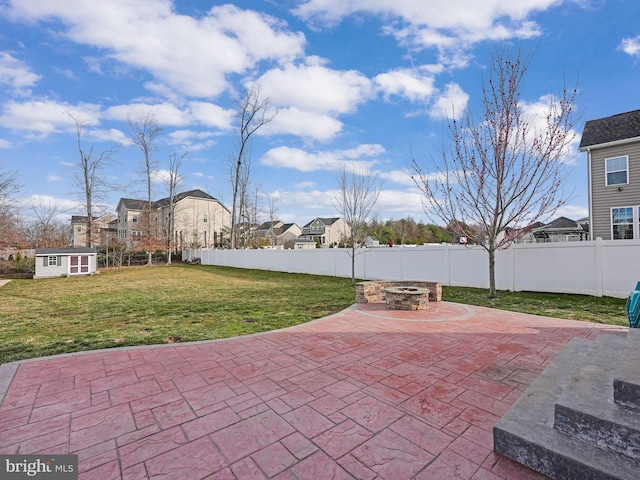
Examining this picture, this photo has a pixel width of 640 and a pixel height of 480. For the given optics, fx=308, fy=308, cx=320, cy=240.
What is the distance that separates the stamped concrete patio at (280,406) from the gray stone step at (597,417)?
471mm

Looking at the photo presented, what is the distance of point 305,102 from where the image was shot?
1330 centimetres

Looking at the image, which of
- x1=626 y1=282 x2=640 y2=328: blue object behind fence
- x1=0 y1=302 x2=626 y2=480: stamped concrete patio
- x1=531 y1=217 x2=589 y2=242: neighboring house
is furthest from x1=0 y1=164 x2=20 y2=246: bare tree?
x1=531 y1=217 x2=589 y2=242: neighboring house

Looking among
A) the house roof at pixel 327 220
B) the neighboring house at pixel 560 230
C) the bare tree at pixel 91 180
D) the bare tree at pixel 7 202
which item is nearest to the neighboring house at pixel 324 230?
the house roof at pixel 327 220

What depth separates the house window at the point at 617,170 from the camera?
42.6 ft

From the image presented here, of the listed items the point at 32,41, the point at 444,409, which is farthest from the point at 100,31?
the point at 444,409

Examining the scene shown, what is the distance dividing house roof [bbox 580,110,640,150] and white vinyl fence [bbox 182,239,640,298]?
25.9 ft

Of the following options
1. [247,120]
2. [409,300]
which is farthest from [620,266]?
[247,120]

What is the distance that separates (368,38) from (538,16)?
461 cm

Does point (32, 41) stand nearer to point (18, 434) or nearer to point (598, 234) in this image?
point (18, 434)

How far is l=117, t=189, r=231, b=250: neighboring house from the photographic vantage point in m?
37.1

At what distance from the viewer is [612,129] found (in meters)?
13.5

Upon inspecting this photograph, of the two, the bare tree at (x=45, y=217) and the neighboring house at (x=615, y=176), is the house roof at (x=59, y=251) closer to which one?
the bare tree at (x=45, y=217)

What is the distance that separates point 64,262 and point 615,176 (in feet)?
94.4

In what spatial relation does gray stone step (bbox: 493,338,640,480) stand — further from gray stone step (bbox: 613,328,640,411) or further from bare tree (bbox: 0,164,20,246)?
bare tree (bbox: 0,164,20,246)
